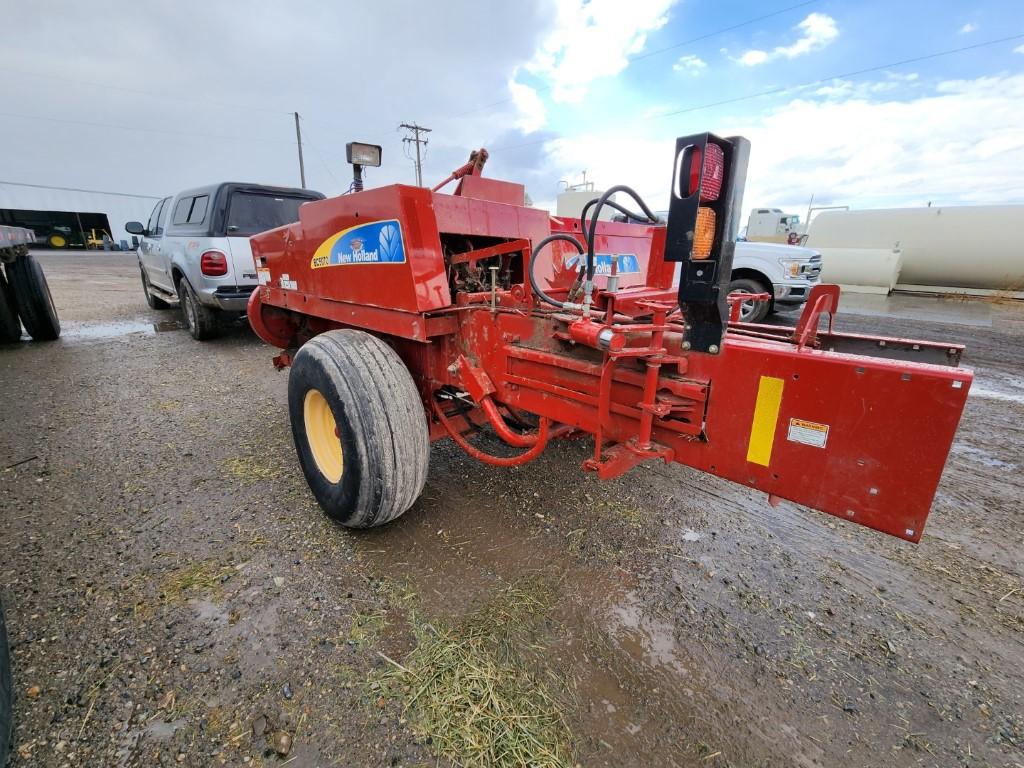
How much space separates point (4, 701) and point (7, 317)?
7.22 meters

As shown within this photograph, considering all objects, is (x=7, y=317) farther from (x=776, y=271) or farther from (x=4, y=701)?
(x=776, y=271)

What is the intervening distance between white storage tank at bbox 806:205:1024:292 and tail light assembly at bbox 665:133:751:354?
50.0 feet

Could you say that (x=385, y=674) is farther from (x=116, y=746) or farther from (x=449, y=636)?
(x=116, y=746)

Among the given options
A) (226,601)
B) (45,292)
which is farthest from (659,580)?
(45,292)

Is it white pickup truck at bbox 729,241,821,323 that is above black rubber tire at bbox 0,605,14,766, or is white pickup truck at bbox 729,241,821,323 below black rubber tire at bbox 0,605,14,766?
above

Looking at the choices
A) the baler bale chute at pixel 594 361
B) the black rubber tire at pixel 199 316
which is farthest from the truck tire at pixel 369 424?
the black rubber tire at pixel 199 316

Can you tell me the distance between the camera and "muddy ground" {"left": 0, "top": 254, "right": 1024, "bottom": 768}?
151 cm

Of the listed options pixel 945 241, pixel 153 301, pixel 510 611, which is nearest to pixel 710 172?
pixel 510 611

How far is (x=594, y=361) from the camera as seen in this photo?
1.84 meters

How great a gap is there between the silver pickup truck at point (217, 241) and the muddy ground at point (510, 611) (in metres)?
2.99

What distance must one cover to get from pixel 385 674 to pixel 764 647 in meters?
1.41

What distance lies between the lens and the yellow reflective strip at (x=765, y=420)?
1441mm

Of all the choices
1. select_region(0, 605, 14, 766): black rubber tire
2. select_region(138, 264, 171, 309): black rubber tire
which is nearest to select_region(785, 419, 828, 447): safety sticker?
select_region(0, 605, 14, 766): black rubber tire

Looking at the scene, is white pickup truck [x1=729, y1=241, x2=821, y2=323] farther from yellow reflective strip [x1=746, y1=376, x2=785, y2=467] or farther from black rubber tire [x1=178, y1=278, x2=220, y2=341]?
black rubber tire [x1=178, y1=278, x2=220, y2=341]
